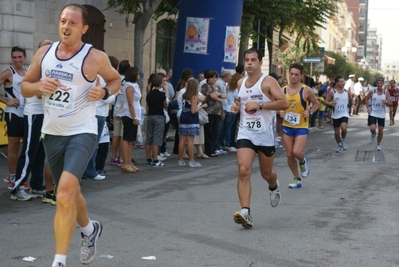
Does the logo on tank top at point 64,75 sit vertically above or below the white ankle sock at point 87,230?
above

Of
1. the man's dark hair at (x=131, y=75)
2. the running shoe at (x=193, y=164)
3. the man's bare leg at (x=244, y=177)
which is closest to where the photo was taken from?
the man's bare leg at (x=244, y=177)

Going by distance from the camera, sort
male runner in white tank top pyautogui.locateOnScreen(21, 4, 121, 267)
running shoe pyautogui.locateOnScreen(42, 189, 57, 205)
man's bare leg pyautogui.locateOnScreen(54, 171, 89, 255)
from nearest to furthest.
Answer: man's bare leg pyautogui.locateOnScreen(54, 171, 89, 255)
male runner in white tank top pyautogui.locateOnScreen(21, 4, 121, 267)
running shoe pyautogui.locateOnScreen(42, 189, 57, 205)

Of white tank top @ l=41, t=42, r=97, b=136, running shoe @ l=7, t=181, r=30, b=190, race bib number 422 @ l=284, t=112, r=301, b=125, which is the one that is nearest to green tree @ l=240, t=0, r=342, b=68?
race bib number 422 @ l=284, t=112, r=301, b=125

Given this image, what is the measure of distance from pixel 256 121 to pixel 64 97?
10.3ft

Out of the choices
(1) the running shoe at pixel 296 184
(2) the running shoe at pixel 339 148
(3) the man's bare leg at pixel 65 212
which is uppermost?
(3) the man's bare leg at pixel 65 212

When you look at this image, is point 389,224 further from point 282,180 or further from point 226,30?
point 226,30

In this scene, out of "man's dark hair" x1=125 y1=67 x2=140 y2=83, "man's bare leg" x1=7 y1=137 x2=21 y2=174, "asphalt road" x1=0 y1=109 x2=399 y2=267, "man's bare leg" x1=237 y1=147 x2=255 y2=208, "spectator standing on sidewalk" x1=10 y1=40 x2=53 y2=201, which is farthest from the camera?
"man's dark hair" x1=125 y1=67 x2=140 y2=83

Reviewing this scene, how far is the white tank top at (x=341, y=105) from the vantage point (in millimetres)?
18109

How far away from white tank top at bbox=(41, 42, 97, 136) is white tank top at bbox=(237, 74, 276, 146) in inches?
114

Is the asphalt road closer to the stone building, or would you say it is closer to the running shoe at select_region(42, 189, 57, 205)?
the running shoe at select_region(42, 189, 57, 205)

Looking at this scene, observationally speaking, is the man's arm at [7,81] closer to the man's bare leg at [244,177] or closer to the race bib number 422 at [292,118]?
the man's bare leg at [244,177]

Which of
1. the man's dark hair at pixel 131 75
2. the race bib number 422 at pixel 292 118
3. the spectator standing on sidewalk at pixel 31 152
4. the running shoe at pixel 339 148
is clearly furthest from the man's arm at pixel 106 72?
the running shoe at pixel 339 148

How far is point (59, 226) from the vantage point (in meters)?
5.52

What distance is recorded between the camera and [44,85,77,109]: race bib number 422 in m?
5.88
